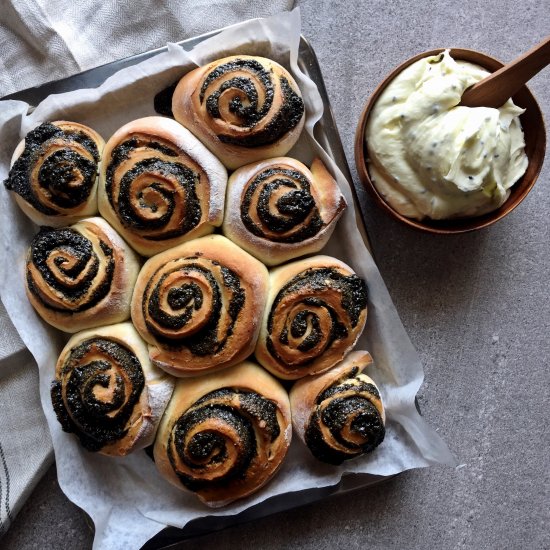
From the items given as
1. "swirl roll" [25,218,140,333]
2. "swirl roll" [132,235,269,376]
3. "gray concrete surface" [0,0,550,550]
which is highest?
"swirl roll" [25,218,140,333]

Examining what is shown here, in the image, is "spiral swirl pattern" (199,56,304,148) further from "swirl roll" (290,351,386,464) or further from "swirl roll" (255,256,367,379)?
"swirl roll" (290,351,386,464)

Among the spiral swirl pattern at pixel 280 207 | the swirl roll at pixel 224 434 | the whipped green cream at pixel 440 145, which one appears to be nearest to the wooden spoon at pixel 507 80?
the whipped green cream at pixel 440 145

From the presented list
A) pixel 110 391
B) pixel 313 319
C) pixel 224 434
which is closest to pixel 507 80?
pixel 313 319

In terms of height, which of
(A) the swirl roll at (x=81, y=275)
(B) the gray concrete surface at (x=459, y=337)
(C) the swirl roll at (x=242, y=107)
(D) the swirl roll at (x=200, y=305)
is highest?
(C) the swirl roll at (x=242, y=107)

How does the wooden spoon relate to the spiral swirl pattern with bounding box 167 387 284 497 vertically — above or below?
above

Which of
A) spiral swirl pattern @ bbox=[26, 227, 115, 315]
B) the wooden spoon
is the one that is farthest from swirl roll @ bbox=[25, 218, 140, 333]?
the wooden spoon

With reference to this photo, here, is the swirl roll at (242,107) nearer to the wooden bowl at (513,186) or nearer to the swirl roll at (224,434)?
the wooden bowl at (513,186)

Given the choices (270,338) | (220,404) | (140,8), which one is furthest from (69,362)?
(140,8)
